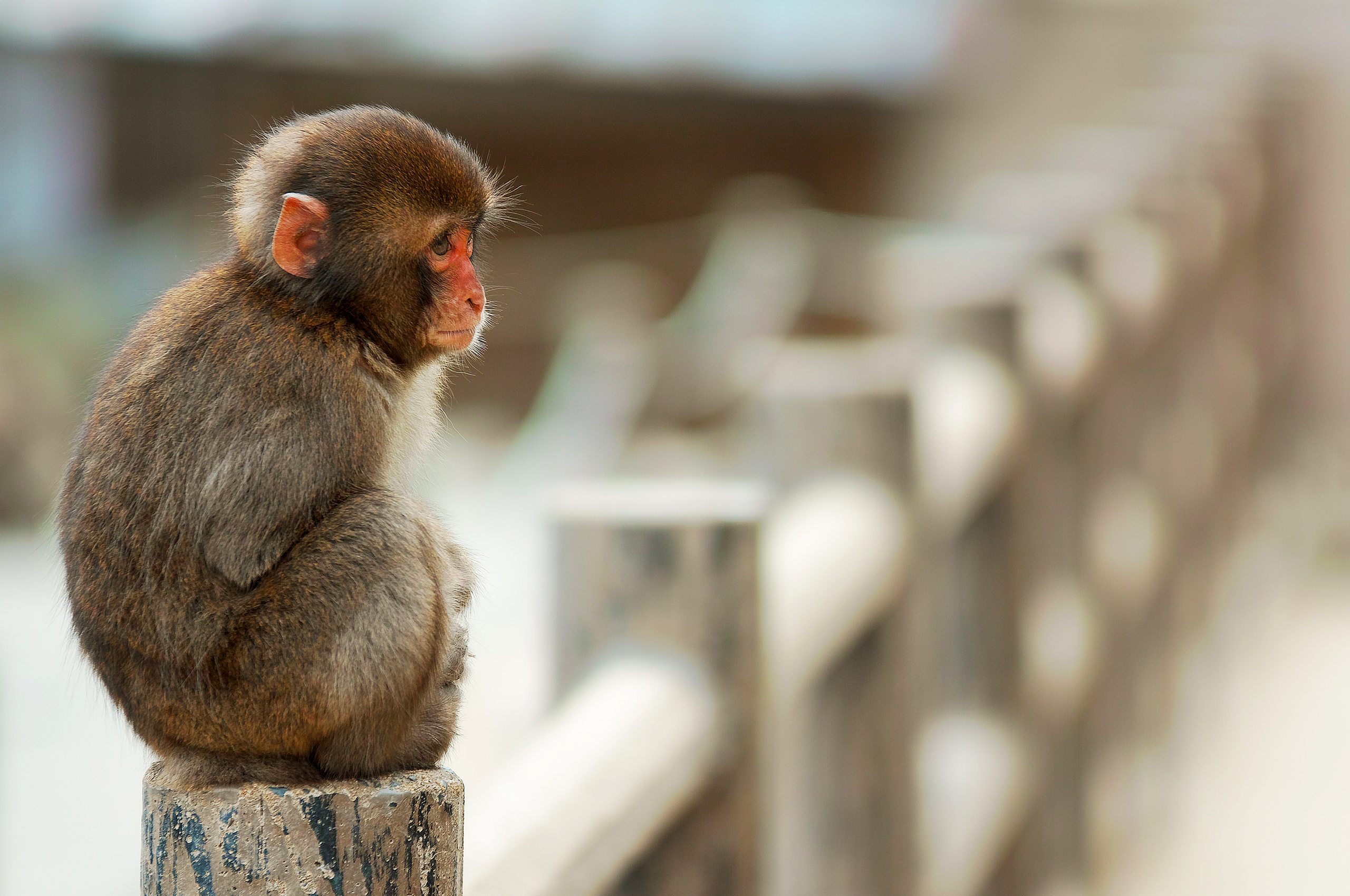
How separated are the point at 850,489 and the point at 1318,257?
189 inches

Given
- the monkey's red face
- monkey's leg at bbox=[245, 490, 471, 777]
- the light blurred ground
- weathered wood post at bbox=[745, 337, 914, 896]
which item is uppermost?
the monkey's red face

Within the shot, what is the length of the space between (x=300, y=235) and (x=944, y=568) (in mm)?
2049

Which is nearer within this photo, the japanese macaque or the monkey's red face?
the japanese macaque

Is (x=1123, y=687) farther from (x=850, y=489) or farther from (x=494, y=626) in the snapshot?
(x=850, y=489)

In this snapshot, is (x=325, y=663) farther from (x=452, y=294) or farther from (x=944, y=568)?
(x=944, y=568)

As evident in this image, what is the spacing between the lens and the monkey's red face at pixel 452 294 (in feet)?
4.09

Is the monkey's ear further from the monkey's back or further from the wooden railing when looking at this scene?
the wooden railing

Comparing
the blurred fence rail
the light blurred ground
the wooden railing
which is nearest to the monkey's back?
the wooden railing

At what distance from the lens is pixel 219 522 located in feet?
3.55

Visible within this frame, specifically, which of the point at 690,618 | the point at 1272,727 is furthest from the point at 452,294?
the point at 1272,727

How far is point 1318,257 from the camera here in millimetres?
6285

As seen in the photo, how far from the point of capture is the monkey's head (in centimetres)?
117

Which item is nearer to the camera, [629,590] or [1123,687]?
[629,590]

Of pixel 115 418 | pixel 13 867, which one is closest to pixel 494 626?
pixel 13 867
